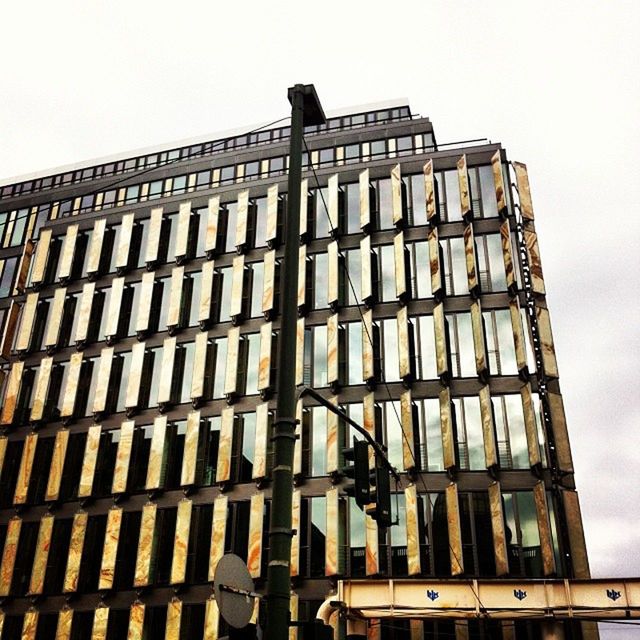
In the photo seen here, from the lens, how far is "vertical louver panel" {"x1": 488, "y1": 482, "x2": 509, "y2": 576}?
28797 millimetres

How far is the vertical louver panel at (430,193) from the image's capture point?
1448 inches

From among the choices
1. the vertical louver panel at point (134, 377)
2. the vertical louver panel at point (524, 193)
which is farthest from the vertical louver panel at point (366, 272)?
the vertical louver panel at point (134, 377)

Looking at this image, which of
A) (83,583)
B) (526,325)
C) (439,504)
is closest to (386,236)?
(526,325)

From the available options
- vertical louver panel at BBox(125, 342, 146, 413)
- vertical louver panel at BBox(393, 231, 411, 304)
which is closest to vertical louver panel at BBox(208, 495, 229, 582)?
vertical louver panel at BBox(125, 342, 146, 413)

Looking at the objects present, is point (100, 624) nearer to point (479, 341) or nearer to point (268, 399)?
point (268, 399)

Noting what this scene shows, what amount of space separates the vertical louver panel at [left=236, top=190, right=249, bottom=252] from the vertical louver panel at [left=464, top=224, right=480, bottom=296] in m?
12.2

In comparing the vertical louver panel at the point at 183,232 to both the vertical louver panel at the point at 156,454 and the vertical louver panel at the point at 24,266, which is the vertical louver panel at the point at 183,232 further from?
the vertical louver panel at the point at 24,266

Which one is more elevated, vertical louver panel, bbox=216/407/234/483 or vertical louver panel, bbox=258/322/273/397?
vertical louver panel, bbox=258/322/273/397

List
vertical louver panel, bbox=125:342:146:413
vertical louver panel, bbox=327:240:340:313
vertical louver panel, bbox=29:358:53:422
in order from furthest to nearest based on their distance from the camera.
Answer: vertical louver panel, bbox=29:358:53:422 → vertical louver panel, bbox=125:342:146:413 → vertical louver panel, bbox=327:240:340:313

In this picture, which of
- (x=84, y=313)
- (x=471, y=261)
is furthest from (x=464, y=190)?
(x=84, y=313)

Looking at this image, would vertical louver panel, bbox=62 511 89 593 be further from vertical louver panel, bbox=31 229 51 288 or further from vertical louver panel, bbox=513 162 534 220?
vertical louver panel, bbox=513 162 534 220

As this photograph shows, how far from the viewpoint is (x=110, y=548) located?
1342 inches

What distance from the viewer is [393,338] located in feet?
115

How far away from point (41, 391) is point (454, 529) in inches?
931
